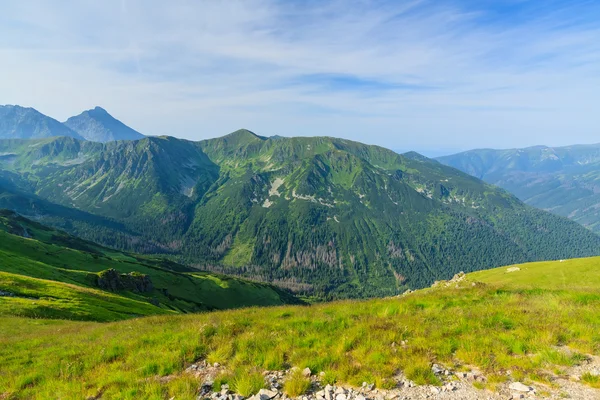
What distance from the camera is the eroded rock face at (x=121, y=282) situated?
90.8m

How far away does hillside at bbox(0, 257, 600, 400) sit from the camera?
11.1 m

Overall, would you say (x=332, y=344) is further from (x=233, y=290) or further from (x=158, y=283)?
(x=233, y=290)

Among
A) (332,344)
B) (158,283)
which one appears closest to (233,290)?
(158,283)

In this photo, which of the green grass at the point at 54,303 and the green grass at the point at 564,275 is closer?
the green grass at the point at 54,303

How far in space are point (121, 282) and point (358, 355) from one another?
11085cm

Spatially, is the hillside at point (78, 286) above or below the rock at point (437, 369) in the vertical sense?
below

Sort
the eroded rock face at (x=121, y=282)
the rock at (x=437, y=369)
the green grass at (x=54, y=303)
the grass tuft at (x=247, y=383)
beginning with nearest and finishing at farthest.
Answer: the grass tuft at (x=247, y=383) → the rock at (x=437, y=369) → the green grass at (x=54, y=303) → the eroded rock face at (x=121, y=282)

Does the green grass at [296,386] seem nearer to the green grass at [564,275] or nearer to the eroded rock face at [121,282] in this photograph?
the green grass at [564,275]

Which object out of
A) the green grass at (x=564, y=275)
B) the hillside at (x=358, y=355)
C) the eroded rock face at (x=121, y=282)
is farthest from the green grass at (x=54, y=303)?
the green grass at (x=564, y=275)

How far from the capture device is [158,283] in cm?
14688

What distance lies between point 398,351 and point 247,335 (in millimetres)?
7578

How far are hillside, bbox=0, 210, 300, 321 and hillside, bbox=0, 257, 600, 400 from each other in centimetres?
3242

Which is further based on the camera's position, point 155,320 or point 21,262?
point 21,262

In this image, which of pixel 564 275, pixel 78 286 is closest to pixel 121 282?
pixel 78 286
